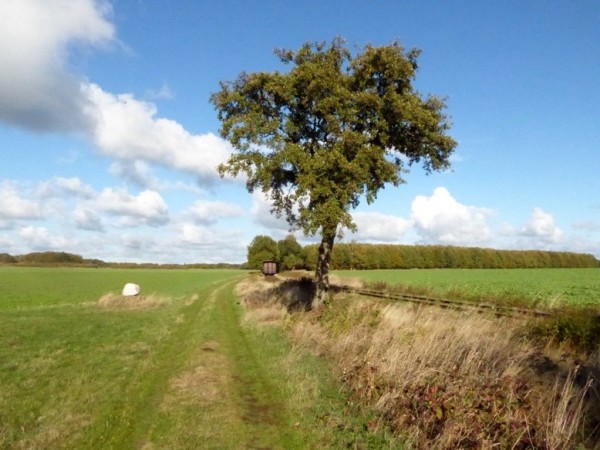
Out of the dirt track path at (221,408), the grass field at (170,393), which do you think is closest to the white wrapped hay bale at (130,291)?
the grass field at (170,393)

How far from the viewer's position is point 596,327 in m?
12.6

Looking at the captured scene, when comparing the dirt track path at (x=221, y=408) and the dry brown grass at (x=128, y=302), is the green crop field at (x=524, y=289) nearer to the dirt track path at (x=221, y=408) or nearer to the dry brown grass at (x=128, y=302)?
the dirt track path at (x=221, y=408)

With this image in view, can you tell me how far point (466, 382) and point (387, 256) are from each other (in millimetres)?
115167

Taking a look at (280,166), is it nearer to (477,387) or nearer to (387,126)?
(387,126)

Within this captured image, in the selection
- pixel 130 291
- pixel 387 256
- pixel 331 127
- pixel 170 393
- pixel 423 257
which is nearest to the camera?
pixel 170 393

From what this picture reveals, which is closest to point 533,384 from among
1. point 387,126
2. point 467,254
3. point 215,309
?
point 387,126

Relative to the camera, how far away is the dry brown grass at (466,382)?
296 inches

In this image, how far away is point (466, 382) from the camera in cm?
883

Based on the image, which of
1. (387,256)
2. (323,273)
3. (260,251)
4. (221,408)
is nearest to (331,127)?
(323,273)

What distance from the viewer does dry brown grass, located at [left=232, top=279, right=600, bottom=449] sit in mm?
7523

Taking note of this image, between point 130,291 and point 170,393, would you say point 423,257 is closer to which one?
point 130,291

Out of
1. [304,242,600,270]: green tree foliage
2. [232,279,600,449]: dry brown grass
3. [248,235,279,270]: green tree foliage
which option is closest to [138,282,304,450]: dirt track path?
[232,279,600,449]: dry brown grass

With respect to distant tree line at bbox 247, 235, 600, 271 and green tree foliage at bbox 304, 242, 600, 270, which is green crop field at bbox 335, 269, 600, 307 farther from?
green tree foliage at bbox 304, 242, 600, 270

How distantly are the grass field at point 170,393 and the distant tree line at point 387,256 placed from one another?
86.8 m
